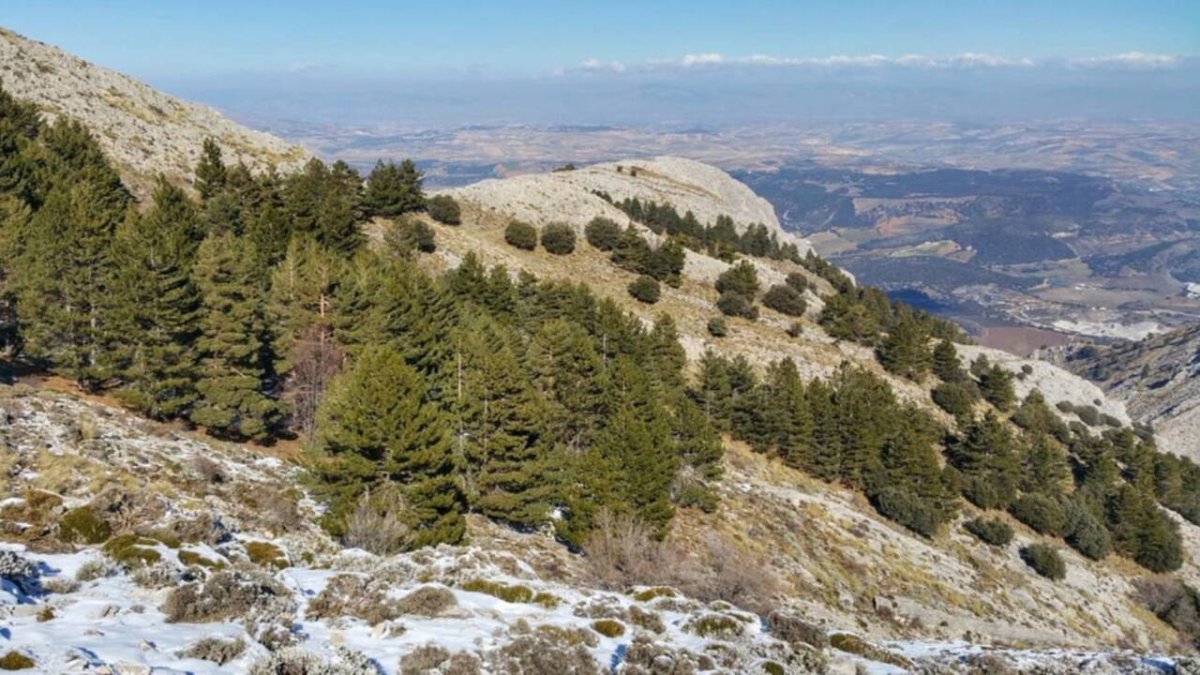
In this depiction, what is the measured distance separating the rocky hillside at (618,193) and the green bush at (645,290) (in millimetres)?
15777

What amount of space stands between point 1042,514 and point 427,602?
57.2 meters

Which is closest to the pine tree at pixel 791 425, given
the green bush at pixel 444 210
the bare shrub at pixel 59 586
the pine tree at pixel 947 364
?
the pine tree at pixel 947 364

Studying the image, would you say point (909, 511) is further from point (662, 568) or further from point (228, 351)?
point (228, 351)

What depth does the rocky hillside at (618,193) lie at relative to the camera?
280 ft

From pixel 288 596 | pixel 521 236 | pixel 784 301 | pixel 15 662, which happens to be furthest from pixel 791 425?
pixel 15 662

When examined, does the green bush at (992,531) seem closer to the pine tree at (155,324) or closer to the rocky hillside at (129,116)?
the pine tree at (155,324)

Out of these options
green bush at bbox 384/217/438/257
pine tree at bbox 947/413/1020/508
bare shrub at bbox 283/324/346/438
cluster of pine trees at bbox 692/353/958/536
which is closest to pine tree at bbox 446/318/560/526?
bare shrub at bbox 283/324/346/438

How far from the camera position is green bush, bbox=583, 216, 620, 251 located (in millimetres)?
80938

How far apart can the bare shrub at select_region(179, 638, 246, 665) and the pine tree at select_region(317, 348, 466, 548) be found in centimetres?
1261

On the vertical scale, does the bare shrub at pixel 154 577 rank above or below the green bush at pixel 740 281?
above

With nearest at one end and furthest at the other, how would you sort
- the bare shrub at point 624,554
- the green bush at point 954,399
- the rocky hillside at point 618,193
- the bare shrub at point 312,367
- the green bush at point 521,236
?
the bare shrub at point 624,554 < the bare shrub at point 312,367 < the green bush at point 954,399 < the green bush at point 521,236 < the rocky hillside at point 618,193

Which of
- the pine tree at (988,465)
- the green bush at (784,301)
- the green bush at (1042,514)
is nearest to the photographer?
the green bush at (1042,514)

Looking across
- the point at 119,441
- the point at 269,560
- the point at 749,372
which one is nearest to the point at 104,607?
the point at 269,560

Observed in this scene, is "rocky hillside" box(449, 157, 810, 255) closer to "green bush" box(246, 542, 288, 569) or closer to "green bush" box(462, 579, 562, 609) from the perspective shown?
"green bush" box(246, 542, 288, 569)
